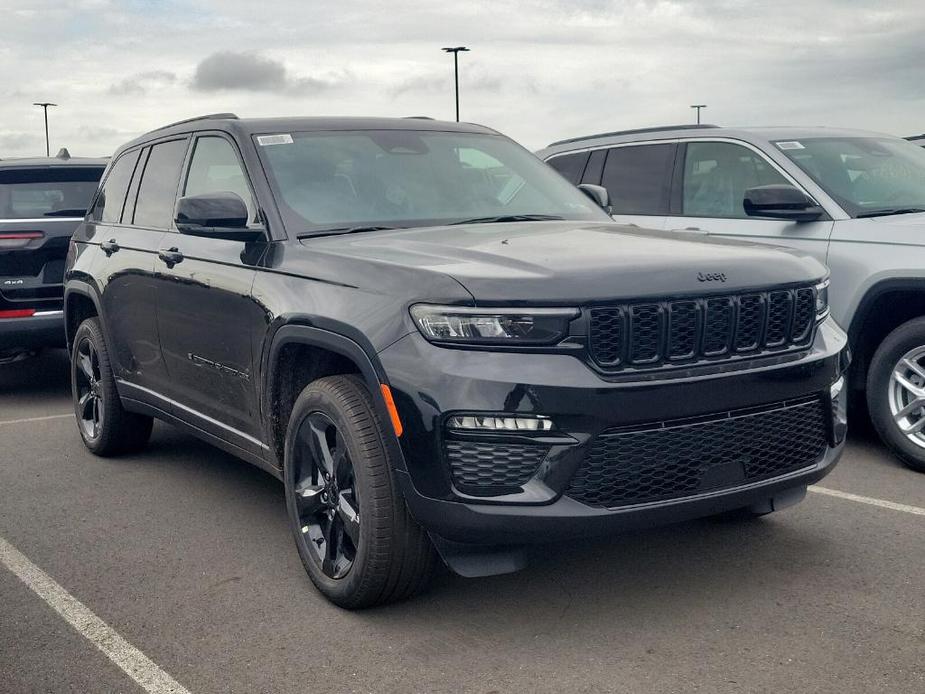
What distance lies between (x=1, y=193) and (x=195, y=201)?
4956 mm

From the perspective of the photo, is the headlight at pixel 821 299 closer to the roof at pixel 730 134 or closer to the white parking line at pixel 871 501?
the white parking line at pixel 871 501

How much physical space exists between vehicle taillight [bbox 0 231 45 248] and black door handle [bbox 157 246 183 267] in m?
3.57

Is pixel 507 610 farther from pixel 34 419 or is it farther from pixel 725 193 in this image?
pixel 34 419

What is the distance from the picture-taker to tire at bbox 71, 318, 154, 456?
6.49 meters

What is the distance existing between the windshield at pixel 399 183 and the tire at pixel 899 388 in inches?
71.6

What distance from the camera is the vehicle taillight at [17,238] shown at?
8.60m

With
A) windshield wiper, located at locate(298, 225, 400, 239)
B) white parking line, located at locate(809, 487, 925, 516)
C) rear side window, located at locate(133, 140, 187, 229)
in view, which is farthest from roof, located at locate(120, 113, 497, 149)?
white parking line, located at locate(809, 487, 925, 516)

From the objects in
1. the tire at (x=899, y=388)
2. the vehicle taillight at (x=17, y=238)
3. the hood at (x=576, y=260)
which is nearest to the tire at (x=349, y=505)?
the hood at (x=576, y=260)

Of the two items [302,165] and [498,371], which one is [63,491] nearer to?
[302,165]

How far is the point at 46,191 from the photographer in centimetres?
906

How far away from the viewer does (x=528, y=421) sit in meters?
3.55

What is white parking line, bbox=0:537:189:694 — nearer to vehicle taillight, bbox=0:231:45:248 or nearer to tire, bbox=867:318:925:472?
tire, bbox=867:318:925:472

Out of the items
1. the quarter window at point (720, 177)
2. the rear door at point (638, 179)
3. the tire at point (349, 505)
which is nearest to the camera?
the tire at point (349, 505)

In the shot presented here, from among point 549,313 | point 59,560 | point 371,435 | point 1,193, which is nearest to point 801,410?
point 549,313
